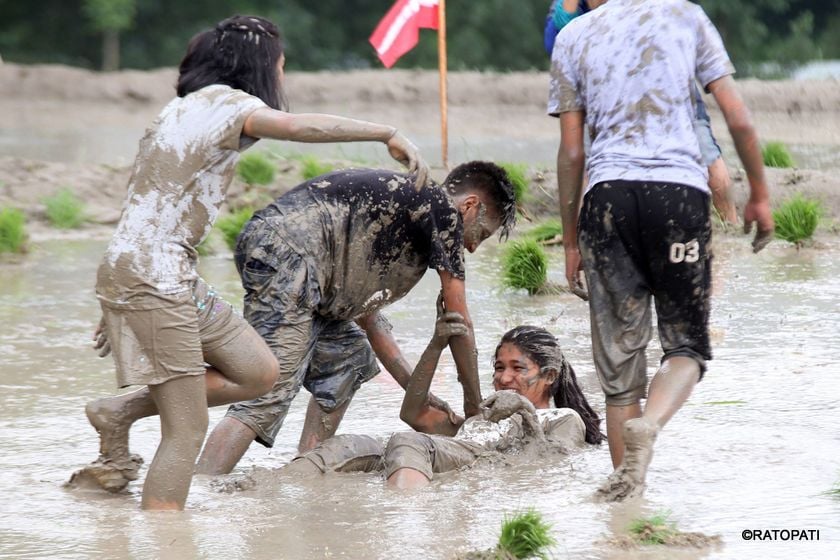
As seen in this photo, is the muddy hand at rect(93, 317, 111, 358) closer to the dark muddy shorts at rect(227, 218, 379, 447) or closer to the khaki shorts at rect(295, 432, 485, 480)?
the dark muddy shorts at rect(227, 218, 379, 447)

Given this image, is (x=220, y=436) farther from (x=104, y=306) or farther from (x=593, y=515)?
(x=593, y=515)

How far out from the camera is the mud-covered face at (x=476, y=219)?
5.22m

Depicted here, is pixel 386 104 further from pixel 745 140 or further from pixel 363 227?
pixel 745 140

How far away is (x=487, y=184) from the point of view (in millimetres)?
5250

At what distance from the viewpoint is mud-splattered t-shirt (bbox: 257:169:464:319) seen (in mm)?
4961

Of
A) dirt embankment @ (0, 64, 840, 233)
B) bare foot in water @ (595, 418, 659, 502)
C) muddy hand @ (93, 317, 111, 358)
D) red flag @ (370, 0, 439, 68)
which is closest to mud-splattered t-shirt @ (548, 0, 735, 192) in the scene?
bare foot in water @ (595, 418, 659, 502)

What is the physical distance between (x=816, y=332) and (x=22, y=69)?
18168 mm

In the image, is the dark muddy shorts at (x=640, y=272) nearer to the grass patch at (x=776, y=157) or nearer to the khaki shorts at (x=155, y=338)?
the khaki shorts at (x=155, y=338)

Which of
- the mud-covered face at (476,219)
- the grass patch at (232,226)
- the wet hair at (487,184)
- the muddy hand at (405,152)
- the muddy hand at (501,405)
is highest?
the muddy hand at (405,152)

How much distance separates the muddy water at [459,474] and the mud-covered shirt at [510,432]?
0.33ft

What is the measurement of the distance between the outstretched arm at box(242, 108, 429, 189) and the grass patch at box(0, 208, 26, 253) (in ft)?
18.1

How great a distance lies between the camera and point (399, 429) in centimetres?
559

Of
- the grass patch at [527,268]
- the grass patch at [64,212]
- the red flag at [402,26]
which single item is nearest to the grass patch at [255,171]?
the grass patch at [64,212]

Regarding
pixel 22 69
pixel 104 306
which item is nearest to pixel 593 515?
pixel 104 306
